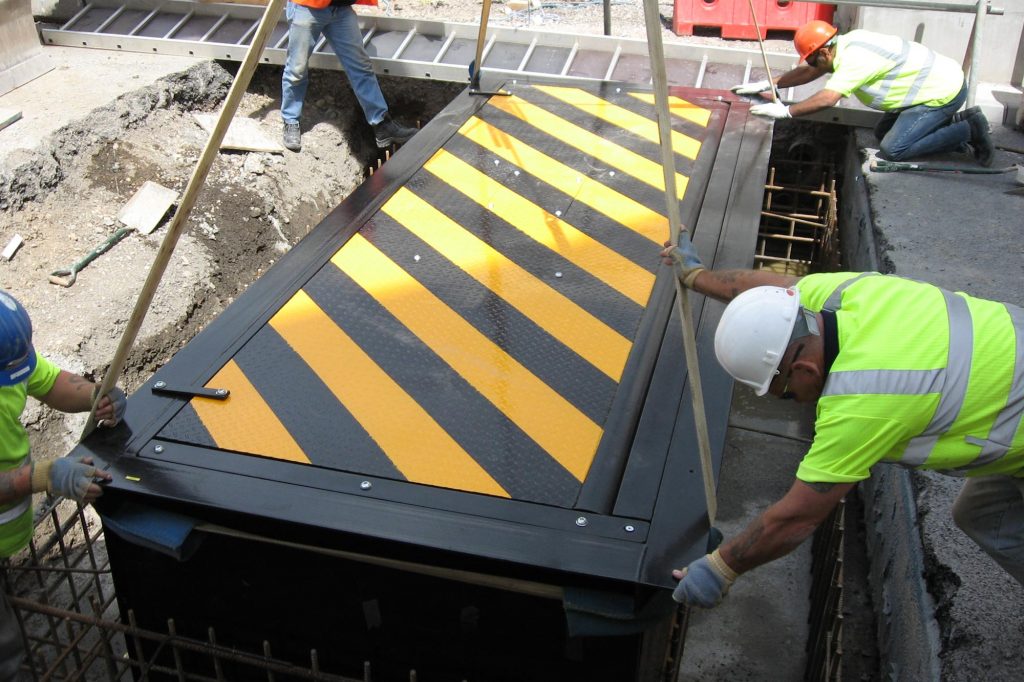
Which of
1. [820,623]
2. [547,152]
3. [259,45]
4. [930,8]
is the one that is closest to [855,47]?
[930,8]

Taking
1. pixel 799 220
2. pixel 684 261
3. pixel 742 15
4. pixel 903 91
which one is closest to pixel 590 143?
pixel 799 220

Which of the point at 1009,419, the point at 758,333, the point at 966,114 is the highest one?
the point at 758,333

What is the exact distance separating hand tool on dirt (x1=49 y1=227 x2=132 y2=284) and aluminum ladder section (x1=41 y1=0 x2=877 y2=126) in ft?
6.65

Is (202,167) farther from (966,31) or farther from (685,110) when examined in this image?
(966,31)

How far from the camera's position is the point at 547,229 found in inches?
149

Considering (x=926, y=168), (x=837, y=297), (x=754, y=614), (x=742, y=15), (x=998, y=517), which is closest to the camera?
(x=837, y=297)

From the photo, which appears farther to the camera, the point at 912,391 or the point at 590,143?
the point at 590,143

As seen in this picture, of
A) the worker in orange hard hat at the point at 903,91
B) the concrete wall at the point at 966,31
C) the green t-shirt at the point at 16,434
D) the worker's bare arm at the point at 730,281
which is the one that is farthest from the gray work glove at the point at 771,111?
the green t-shirt at the point at 16,434

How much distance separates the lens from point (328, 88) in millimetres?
6496

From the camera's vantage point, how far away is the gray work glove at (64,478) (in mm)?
2402

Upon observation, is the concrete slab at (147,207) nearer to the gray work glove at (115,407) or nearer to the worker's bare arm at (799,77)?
the gray work glove at (115,407)

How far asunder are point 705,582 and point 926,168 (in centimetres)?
372

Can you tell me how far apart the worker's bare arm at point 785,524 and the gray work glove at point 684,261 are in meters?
0.72

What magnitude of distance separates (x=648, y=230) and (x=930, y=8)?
9.11 feet
